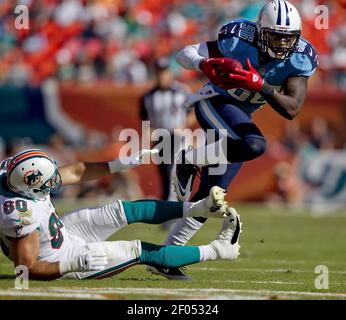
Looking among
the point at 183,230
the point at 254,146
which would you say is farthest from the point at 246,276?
the point at 254,146

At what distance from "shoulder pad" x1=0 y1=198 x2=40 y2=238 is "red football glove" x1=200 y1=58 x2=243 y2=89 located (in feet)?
4.62

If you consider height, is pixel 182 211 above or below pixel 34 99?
below

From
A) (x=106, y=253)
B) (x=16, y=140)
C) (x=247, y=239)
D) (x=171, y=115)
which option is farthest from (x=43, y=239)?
(x=16, y=140)

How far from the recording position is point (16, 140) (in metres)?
13.8

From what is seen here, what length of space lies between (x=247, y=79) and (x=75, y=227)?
134cm

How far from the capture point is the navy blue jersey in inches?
229

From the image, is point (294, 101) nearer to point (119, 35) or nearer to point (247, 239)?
point (247, 239)

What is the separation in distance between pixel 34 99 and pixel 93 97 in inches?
36.0

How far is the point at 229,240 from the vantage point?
5.29m

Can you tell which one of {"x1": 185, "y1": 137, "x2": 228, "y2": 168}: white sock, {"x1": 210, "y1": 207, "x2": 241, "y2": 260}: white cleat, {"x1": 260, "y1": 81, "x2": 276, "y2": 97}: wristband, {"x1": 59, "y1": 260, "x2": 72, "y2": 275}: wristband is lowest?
{"x1": 59, "y1": 260, "x2": 72, "y2": 275}: wristband

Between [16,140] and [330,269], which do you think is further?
[16,140]

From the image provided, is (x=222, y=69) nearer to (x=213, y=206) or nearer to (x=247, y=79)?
(x=247, y=79)

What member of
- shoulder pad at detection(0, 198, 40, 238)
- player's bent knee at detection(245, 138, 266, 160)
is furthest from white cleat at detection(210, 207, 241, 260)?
shoulder pad at detection(0, 198, 40, 238)

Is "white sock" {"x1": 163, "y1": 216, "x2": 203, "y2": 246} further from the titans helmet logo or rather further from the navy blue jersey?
the titans helmet logo
